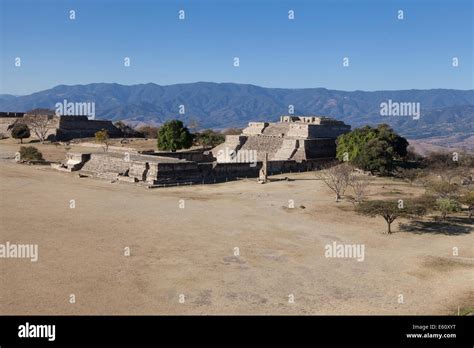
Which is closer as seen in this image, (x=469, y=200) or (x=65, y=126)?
(x=469, y=200)

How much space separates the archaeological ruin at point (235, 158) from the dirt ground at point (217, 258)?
700 cm

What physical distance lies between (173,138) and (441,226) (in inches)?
1494

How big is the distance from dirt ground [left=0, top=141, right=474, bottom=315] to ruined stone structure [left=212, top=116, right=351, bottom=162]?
2161 centimetres

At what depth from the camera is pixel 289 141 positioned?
59.6 meters

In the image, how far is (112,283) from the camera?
1808 cm

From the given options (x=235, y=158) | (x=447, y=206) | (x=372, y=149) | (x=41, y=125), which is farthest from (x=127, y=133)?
(x=447, y=206)

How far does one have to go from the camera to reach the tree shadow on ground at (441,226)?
92.4 ft

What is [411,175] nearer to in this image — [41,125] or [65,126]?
[65,126]

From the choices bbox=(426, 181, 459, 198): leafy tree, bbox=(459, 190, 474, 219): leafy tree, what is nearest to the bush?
bbox=(426, 181, 459, 198): leafy tree

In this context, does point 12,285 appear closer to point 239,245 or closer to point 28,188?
point 239,245

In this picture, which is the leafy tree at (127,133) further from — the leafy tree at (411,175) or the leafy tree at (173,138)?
the leafy tree at (411,175)
